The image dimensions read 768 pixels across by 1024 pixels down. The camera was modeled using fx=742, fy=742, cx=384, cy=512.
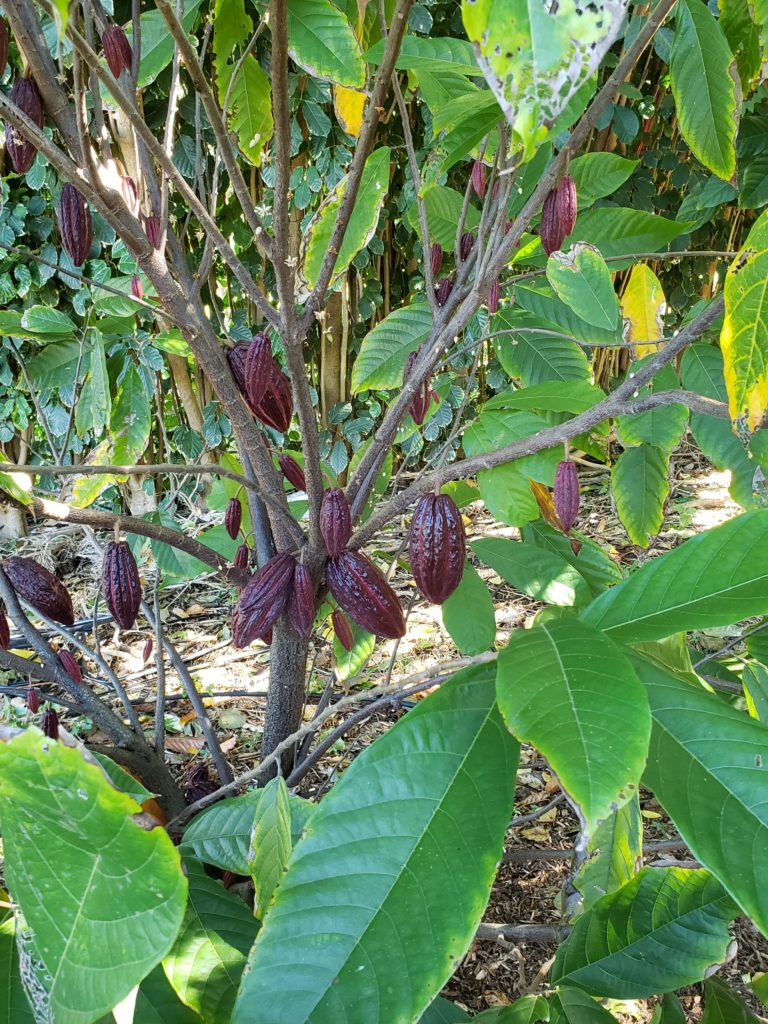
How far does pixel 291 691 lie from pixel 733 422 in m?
0.63

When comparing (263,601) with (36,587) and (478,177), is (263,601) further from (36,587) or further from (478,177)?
(478,177)

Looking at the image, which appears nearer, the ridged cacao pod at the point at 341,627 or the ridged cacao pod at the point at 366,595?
the ridged cacao pod at the point at 366,595

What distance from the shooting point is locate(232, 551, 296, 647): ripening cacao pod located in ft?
2.44

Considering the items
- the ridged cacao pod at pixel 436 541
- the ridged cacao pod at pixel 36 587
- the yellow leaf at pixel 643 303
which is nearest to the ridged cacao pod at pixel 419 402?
the ridged cacao pod at pixel 436 541

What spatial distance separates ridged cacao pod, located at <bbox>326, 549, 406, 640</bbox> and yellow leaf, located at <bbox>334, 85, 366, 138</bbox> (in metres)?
0.57

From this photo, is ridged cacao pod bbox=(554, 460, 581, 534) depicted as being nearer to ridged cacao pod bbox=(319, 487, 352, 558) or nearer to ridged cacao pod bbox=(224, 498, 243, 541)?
ridged cacao pod bbox=(319, 487, 352, 558)

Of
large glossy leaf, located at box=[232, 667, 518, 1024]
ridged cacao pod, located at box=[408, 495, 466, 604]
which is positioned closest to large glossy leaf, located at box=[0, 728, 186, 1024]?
large glossy leaf, located at box=[232, 667, 518, 1024]

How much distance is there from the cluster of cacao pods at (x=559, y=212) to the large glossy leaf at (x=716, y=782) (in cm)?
49

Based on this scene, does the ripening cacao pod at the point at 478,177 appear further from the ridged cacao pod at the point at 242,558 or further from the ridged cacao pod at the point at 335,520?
the ridged cacao pod at the point at 242,558

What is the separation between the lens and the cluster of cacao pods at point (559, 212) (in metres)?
0.74

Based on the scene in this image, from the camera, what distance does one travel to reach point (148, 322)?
7.50ft

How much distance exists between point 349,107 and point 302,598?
0.64 meters

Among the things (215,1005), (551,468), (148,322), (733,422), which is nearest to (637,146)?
(148,322)

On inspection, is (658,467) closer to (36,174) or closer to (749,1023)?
(749,1023)
